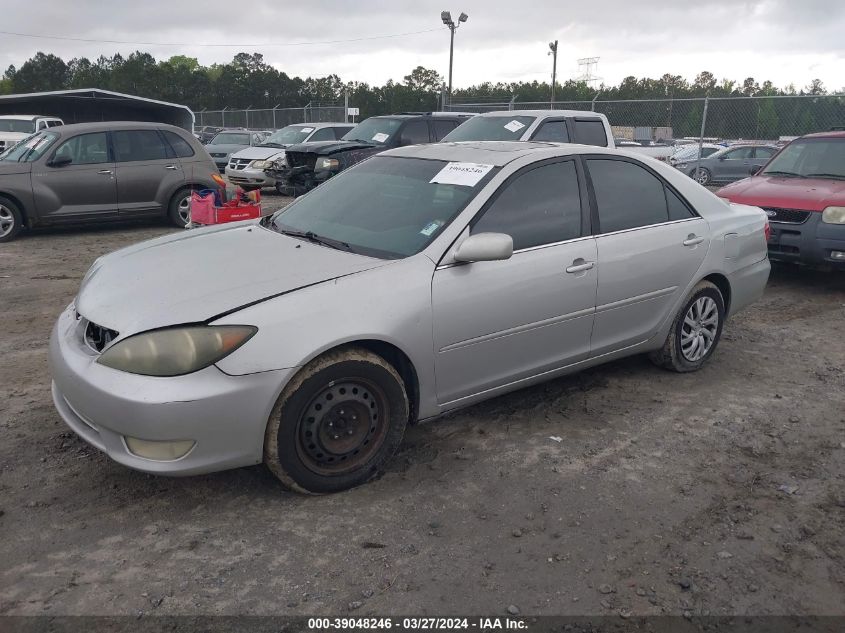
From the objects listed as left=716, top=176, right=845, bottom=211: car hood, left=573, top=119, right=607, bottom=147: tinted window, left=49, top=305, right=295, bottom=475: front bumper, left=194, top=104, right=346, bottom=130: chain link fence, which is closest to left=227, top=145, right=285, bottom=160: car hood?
left=573, top=119, right=607, bottom=147: tinted window

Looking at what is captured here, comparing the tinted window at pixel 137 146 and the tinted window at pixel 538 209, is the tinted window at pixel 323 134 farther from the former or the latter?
the tinted window at pixel 538 209

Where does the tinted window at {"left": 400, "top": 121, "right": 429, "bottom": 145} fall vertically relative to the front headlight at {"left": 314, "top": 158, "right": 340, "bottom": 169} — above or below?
above

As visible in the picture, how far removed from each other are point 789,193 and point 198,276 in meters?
6.75

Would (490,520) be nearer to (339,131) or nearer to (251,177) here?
(251,177)

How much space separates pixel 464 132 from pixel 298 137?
7.26 meters

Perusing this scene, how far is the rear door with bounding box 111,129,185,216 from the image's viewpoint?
10531 millimetres

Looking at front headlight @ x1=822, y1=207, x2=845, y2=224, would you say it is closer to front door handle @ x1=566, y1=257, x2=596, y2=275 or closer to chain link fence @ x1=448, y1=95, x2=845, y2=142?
front door handle @ x1=566, y1=257, x2=596, y2=275

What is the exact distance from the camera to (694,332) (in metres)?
5.08

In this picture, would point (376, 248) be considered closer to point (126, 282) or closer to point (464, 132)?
point (126, 282)

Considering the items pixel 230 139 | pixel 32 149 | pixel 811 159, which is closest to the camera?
pixel 811 159

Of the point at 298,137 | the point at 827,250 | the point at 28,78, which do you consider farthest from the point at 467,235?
the point at 28,78

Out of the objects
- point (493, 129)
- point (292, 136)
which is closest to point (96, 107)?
point (292, 136)

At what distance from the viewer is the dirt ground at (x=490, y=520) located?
272cm

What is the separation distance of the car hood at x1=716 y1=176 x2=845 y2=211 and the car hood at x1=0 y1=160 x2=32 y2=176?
9.12 meters
